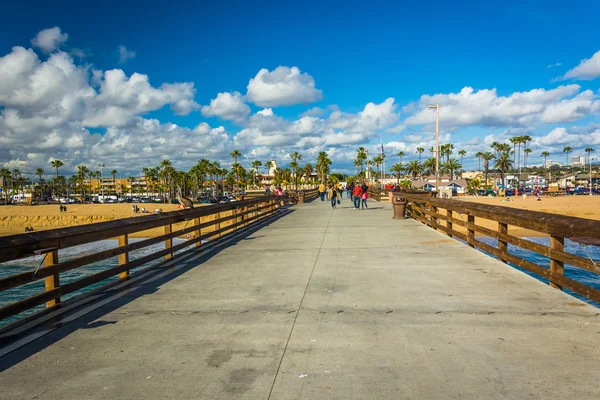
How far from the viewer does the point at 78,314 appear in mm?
5480

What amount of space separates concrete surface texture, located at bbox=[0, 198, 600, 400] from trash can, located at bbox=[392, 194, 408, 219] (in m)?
11.7

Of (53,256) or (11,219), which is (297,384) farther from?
(11,219)

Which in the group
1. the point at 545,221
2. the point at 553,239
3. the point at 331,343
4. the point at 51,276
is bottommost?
the point at 331,343

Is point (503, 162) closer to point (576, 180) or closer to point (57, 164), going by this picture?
point (576, 180)

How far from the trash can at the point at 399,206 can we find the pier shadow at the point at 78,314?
12.1 meters

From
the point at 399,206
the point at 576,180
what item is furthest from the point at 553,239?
the point at 576,180

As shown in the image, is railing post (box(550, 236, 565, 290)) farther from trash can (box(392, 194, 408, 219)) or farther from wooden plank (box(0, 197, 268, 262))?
trash can (box(392, 194, 408, 219))

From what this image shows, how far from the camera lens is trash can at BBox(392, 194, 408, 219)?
19.3 m

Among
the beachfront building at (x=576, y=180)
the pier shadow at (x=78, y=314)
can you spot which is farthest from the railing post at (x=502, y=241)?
the beachfront building at (x=576, y=180)

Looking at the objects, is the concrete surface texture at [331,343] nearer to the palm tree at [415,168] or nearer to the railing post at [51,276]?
the railing post at [51,276]

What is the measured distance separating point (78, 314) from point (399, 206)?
15.7 m

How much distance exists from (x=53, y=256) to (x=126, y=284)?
A: 69.4 inches

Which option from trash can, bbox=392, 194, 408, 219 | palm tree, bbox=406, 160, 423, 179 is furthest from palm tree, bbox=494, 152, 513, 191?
trash can, bbox=392, 194, 408, 219

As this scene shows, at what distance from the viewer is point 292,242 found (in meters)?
12.0
